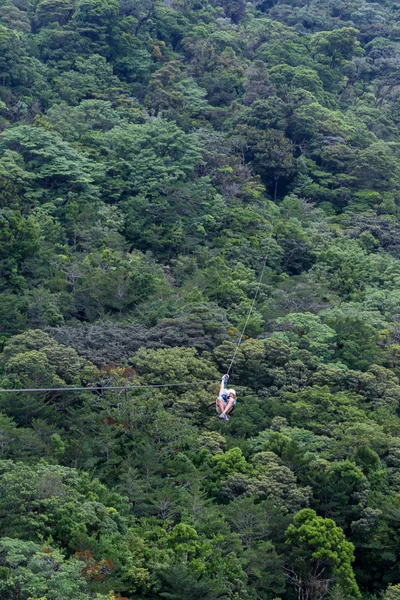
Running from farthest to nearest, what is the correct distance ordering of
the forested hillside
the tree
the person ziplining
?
the tree < the forested hillside < the person ziplining

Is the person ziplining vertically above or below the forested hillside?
above

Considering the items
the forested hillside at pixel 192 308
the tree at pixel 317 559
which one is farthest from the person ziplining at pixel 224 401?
the tree at pixel 317 559

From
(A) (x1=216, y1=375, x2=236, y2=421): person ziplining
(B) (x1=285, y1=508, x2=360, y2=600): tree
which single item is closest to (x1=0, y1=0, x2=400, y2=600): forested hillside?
(B) (x1=285, y1=508, x2=360, y2=600): tree

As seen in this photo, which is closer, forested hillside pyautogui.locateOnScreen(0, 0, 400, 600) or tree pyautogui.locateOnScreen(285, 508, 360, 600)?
forested hillside pyautogui.locateOnScreen(0, 0, 400, 600)

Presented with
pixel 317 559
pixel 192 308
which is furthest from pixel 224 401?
pixel 192 308

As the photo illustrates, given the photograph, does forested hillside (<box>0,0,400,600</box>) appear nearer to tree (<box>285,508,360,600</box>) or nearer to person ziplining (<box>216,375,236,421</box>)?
tree (<box>285,508,360,600</box>)

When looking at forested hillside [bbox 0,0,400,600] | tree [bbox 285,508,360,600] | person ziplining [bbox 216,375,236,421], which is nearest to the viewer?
person ziplining [bbox 216,375,236,421]

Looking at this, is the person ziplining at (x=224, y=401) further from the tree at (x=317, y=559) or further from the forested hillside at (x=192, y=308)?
the tree at (x=317, y=559)

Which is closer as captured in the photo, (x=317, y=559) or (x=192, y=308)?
(x=317, y=559)

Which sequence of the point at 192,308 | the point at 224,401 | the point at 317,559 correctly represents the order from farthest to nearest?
the point at 192,308 < the point at 317,559 < the point at 224,401

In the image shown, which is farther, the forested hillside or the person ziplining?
the forested hillside

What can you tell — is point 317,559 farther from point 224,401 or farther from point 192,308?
point 192,308
